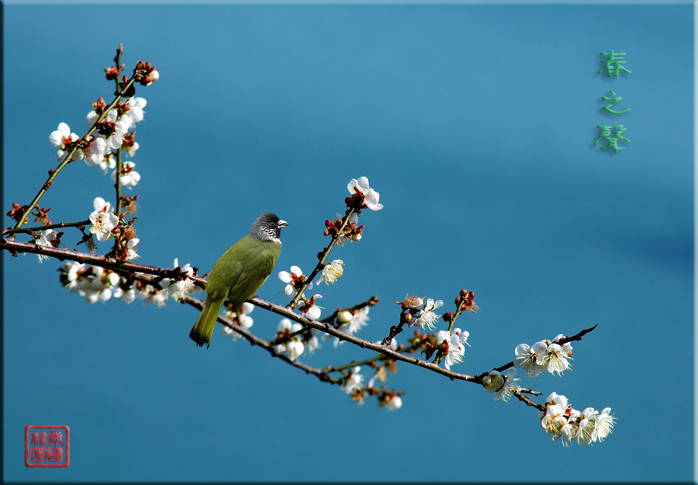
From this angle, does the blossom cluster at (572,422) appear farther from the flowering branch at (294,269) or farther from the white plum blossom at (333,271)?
the white plum blossom at (333,271)

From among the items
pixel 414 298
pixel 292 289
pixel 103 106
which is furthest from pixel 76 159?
pixel 414 298

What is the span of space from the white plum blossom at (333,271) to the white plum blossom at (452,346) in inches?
9.1

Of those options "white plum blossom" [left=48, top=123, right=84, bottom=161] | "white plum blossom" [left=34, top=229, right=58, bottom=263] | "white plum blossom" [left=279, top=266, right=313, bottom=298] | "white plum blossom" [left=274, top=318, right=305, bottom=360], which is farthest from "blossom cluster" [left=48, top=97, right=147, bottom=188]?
"white plum blossom" [left=274, top=318, right=305, bottom=360]

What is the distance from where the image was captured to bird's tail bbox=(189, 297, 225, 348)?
1.15 meters

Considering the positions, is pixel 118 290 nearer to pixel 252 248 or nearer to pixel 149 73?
pixel 252 248

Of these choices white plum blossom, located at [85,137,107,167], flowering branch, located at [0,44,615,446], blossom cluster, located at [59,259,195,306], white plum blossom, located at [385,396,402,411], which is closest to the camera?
flowering branch, located at [0,44,615,446]

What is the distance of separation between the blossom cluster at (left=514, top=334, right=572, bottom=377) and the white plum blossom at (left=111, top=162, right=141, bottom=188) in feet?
2.95

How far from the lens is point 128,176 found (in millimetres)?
1350

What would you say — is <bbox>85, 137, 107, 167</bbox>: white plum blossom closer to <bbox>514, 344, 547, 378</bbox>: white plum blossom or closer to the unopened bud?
the unopened bud

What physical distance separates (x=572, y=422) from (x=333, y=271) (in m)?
0.55

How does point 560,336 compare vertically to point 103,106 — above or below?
below

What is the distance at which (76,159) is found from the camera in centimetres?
123

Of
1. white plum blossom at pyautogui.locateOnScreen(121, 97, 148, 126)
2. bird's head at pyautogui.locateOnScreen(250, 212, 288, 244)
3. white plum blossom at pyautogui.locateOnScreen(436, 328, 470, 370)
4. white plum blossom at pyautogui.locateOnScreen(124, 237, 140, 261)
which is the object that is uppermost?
white plum blossom at pyautogui.locateOnScreen(121, 97, 148, 126)

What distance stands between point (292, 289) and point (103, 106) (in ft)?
1.81
